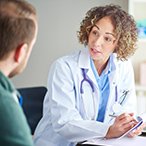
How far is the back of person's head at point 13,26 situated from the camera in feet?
2.75

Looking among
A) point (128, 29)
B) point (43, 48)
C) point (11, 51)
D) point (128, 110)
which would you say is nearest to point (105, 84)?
point (128, 110)

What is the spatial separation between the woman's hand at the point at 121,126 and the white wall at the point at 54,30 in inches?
73.6

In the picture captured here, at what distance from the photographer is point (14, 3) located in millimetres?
880

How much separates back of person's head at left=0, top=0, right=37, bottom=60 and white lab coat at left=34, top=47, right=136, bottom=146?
70 cm

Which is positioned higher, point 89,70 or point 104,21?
point 104,21

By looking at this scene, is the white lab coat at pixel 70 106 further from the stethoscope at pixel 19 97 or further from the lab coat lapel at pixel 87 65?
the stethoscope at pixel 19 97

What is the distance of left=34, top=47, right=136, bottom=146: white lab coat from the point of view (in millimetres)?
1464

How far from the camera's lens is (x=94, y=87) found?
1.69 m

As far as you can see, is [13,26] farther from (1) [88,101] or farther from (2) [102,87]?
(2) [102,87]

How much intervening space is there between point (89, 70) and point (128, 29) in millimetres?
370

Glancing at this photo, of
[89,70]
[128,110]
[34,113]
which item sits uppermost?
[89,70]

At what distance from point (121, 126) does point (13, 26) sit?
0.85m

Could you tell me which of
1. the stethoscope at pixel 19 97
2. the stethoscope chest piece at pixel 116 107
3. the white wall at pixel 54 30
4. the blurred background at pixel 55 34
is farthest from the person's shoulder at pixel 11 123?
the white wall at pixel 54 30

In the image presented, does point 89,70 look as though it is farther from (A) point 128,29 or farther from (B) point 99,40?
(A) point 128,29
